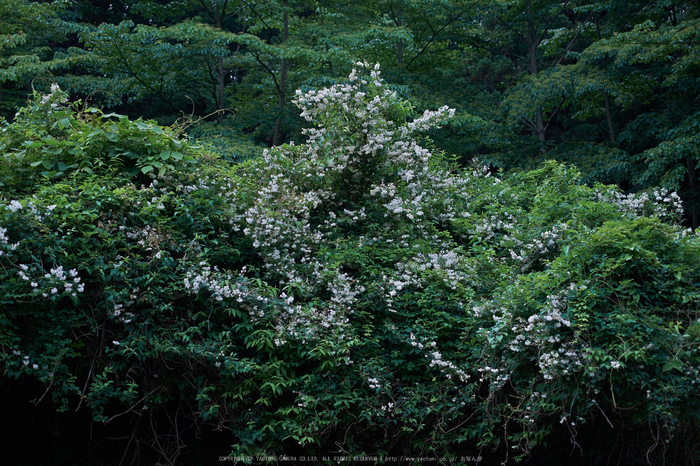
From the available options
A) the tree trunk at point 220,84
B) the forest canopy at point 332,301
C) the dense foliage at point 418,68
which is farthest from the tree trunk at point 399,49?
the forest canopy at point 332,301

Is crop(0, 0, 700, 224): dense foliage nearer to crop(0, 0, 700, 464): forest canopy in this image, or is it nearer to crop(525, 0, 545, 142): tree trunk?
crop(525, 0, 545, 142): tree trunk

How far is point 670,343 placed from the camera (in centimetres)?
336

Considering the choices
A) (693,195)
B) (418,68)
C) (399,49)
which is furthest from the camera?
(418,68)

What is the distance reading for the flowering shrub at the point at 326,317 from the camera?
11.6ft

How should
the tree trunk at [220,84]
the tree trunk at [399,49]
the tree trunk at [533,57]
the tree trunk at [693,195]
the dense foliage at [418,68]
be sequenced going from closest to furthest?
the dense foliage at [418,68], the tree trunk at [693,195], the tree trunk at [220,84], the tree trunk at [399,49], the tree trunk at [533,57]

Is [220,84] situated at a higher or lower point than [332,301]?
lower

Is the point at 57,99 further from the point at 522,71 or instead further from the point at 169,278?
the point at 522,71

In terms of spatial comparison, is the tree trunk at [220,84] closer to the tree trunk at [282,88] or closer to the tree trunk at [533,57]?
the tree trunk at [282,88]

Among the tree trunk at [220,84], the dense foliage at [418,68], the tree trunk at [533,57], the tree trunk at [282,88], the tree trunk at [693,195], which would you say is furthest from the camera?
the tree trunk at [533,57]

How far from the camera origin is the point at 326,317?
13.7 ft

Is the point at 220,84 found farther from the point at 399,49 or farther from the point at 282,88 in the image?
the point at 399,49

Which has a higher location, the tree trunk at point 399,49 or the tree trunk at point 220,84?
the tree trunk at point 399,49

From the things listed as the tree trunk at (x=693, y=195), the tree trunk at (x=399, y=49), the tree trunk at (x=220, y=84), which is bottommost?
the tree trunk at (x=220, y=84)

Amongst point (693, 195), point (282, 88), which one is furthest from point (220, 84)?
point (693, 195)
